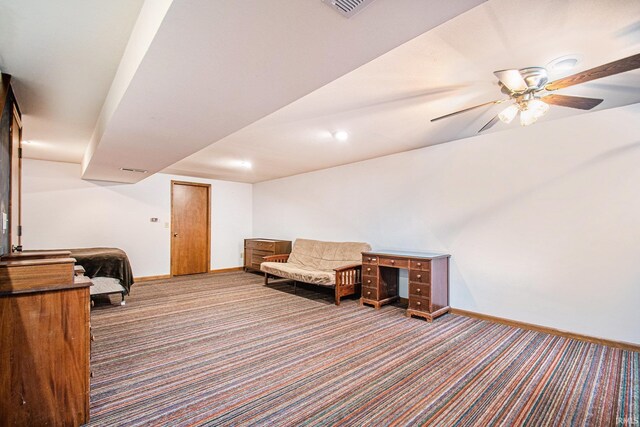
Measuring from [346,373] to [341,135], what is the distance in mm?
2564

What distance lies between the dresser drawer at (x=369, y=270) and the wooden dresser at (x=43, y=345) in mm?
3243

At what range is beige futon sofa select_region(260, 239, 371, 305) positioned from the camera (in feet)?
14.4

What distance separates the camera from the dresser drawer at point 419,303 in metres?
3.64

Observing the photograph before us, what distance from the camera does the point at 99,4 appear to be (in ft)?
4.86

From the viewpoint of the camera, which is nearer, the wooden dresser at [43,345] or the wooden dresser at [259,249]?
the wooden dresser at [43,345]

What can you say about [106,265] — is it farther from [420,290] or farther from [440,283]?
[440,283]

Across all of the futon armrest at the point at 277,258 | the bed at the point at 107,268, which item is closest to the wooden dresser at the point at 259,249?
the futon armrest at the point at 277,258

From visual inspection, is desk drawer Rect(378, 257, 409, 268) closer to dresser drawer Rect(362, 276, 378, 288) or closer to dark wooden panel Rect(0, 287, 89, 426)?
dresser drawer Rect(362, 276, 378, 288)

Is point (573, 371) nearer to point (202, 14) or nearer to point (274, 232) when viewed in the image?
point (202, 14)

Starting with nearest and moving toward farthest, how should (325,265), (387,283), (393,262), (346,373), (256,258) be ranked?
(346,373) < (393,262) < (387,283) < (325,265) < (256,258)

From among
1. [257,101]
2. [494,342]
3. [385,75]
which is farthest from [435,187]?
[257,101]

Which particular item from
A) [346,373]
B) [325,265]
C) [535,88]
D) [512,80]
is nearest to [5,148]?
[346,373]

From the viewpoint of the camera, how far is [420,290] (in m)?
3.71

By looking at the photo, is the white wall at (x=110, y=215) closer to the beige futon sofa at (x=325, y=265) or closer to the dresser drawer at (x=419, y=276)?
the beige futon sofa at (x=325, y=265)
